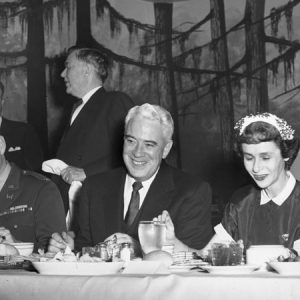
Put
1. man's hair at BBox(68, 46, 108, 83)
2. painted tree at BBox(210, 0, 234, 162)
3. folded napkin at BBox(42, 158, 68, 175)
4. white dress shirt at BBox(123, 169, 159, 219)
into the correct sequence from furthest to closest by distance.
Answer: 1. painted tree at BBox(210, 0, 234, 162)
2. man's hair at BBox(68, 46, 108, 83)
3. folded napkin at BBox(42, 158, 68, 175)
4. white dress shirt at BBox(123, 169, 159, 219)

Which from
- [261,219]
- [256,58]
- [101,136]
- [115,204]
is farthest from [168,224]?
[256,58]

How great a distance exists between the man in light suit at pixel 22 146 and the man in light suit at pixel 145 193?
2275 millimetres

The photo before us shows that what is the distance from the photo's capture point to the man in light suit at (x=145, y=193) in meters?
3.04

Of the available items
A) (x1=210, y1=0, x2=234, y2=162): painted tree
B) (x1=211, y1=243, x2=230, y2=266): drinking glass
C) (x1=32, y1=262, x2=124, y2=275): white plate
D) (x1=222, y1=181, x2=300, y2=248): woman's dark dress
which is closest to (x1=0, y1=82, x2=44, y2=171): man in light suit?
(x1=210, y1=0, x2=234, y2=162): painted tree

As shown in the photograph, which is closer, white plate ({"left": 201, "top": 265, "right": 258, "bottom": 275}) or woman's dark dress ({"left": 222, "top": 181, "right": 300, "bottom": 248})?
white plate ({"left": 201, "top": 265, "right": 258, "bottom": 275})

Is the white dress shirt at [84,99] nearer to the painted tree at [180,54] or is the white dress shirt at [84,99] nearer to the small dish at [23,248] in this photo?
the painted tree at [180,54]

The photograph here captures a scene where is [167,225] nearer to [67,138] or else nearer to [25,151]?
[67,138]

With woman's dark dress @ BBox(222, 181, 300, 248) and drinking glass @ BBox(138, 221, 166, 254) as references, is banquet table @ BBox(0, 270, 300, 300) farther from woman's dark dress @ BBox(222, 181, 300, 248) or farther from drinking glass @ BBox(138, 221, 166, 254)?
woman's dark dress @ BBox(222, 181, 300, 248)

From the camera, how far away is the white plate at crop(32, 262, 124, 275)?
1888 mm

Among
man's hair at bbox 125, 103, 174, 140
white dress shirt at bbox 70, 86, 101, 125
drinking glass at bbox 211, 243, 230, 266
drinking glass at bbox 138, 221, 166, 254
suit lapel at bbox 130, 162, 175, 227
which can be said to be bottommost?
drinking glass at bbox 211, 243, 230, 266

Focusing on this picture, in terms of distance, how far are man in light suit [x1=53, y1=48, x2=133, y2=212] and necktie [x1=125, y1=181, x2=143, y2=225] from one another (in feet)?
3.94

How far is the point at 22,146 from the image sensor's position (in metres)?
5.57

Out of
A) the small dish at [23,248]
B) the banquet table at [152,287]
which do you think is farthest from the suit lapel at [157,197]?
the banquet table at [152,287]

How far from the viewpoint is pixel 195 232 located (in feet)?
9.87
